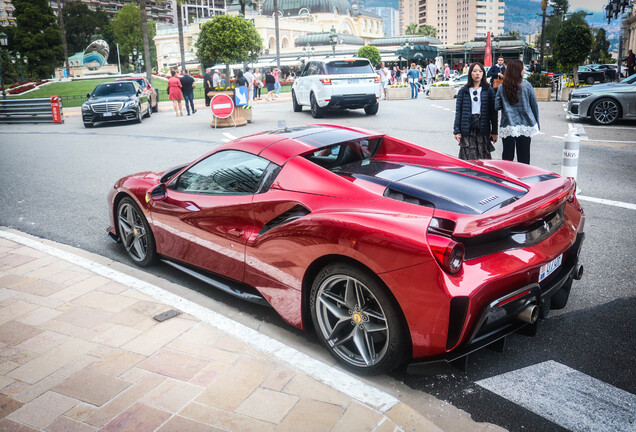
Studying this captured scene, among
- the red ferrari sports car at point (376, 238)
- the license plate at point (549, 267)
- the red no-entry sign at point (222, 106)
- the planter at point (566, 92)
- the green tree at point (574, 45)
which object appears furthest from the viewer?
the green tree at point (574, 45)

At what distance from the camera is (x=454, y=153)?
10.4 meters

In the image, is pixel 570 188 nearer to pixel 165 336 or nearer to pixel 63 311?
pixel 165 336

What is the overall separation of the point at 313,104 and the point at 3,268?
13518mm

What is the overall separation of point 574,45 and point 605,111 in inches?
403

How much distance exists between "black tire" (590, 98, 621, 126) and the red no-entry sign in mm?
10282

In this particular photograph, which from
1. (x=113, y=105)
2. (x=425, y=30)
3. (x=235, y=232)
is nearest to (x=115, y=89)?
(x=113, y=105)

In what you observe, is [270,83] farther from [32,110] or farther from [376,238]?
[376,238]

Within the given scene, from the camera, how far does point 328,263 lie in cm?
309

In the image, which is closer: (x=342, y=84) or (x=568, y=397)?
(x=568, y=397)

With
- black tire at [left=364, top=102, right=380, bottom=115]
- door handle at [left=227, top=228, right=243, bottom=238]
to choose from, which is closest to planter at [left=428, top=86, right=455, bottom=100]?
black tire at [left=364, top=102, right=380, bottom=115]

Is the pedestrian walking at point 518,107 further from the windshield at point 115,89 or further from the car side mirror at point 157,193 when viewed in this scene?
the windshield at point 115,89

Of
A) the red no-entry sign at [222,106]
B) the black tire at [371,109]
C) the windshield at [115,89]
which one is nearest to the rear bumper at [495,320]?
the red no-entry sign at [222,106]

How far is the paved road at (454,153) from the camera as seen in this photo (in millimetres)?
3053

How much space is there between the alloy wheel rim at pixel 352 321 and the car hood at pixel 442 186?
0.64m
